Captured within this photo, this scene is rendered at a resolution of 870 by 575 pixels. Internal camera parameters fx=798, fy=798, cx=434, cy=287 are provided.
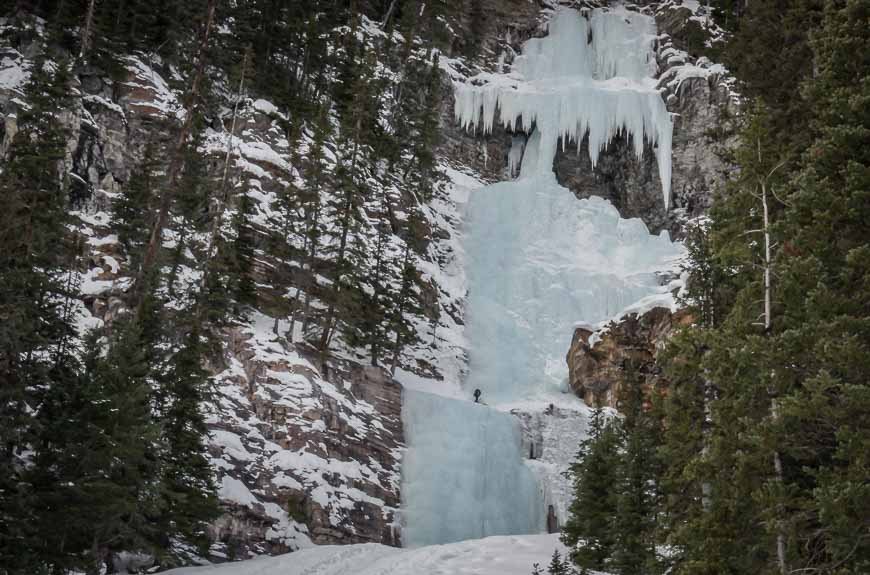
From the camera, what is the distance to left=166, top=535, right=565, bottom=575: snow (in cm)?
1605

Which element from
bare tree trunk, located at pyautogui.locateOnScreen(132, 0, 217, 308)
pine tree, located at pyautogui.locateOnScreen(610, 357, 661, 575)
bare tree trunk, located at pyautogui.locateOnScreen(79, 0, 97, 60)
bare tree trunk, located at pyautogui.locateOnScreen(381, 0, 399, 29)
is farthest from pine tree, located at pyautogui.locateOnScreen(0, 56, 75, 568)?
bare tree trunk, located at pyautogui.locateOnScreen(381, 0, 399, 29)

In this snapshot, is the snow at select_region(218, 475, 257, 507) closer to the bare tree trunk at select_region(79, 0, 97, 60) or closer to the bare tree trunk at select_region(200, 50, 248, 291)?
the bare tree trunk at select_region(200, 50, 248, 291)

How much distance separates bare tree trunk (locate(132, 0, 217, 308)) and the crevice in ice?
3452 cm

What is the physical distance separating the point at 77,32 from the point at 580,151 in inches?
1157

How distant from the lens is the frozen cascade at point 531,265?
2923cm

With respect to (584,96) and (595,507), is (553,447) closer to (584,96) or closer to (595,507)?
(595,507)

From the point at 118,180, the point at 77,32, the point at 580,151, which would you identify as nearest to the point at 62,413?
the point at 118,180

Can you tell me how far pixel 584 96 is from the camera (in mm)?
50250

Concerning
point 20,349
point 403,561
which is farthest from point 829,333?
point 20,349

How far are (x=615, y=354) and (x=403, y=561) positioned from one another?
68.9 feet

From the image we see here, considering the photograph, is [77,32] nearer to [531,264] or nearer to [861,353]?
[531,264]

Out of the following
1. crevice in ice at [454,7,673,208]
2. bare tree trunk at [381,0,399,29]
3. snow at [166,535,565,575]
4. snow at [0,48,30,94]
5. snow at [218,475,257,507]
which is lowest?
snow at [166,535,565,575]

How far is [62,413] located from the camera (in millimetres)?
14117

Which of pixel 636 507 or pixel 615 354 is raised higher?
pixel 615 354
